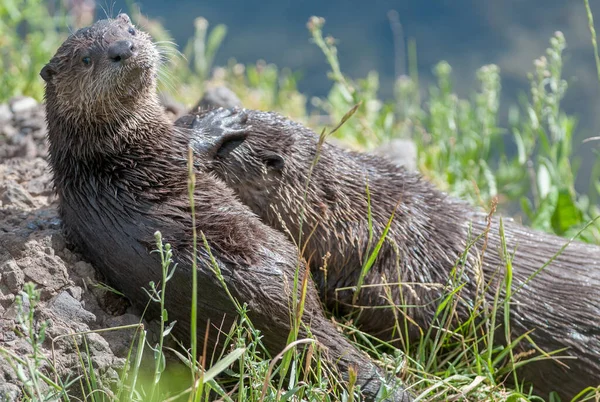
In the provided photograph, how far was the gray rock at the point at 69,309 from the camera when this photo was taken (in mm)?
2393

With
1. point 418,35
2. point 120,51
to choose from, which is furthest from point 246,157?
point 418,35

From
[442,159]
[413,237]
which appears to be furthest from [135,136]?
[442,159]

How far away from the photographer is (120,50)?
8.52 feet

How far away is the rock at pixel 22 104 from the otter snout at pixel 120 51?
1.42 m

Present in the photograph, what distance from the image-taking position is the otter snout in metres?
2.60

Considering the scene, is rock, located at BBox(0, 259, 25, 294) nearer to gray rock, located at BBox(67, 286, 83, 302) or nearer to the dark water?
gray rock, located at BBox(67, 286, 83, 302)

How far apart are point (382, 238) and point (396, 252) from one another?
250 mm

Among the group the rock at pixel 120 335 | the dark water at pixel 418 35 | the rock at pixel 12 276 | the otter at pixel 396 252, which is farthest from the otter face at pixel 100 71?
the dark water at pixel 418 35

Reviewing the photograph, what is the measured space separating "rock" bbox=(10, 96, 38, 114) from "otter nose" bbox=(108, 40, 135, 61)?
1415mm

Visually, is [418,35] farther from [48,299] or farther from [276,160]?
[48,299]

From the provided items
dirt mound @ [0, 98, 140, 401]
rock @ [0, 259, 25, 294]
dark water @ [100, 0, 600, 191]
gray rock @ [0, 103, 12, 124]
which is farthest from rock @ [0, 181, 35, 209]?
dark water @ [100, 0, 600, 191]

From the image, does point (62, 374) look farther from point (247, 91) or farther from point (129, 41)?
point (247, 91)

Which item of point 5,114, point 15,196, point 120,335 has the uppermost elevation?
point 5,114

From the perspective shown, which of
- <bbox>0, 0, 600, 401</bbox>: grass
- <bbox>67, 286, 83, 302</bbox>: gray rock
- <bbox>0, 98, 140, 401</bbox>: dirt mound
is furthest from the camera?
<bbox>67, 286, 83, 302</bbox>: gray rock
